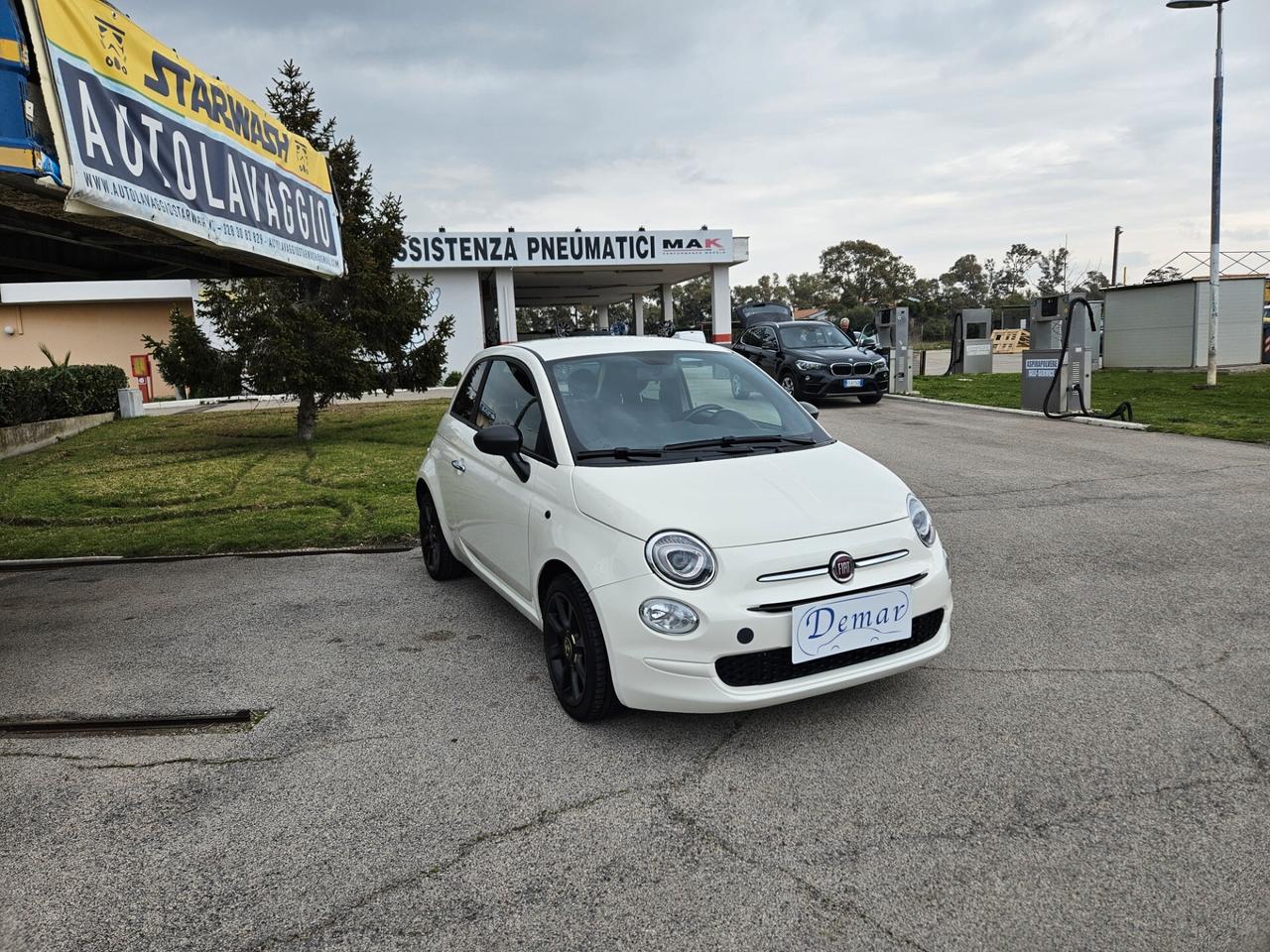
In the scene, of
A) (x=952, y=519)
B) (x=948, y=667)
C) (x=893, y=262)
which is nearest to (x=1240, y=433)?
(x=952, y=519)

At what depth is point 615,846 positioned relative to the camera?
9.43ft

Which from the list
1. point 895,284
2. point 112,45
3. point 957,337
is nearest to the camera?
point 112,45

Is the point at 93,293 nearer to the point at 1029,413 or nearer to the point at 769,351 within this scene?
the point at 769,351

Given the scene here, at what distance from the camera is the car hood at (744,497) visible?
3.46 meters

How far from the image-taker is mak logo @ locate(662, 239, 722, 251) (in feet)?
98.4

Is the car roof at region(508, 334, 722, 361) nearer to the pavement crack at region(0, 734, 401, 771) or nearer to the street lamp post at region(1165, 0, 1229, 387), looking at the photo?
the pavement crack at region(0, 734, 401, 771)

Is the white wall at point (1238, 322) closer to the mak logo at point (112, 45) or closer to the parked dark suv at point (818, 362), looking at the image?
the parked dark suv at point (818, 362)

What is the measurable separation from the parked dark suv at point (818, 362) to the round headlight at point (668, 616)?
1388 cm

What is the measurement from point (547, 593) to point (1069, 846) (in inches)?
86.3

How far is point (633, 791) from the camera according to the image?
3.20m

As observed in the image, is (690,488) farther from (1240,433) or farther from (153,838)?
(1240,433)

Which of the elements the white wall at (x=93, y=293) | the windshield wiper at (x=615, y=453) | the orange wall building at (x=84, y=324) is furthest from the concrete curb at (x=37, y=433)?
the orange wall building at (x=84, y=324)

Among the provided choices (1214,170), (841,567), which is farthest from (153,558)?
(1214,170)

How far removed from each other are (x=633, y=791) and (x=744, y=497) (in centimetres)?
124
